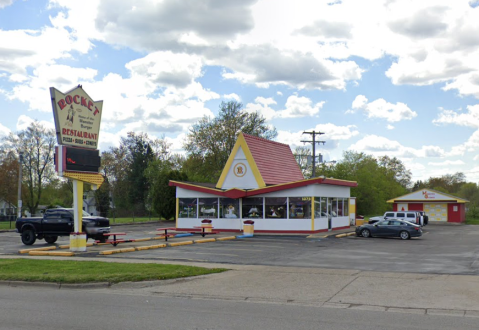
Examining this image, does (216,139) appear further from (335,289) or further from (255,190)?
(335,289)

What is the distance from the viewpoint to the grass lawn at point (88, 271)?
1330 centimetres

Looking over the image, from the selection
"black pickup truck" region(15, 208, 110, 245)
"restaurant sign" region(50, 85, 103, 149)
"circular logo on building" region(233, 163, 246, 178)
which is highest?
"restaurant sign" region(50, 85, 103, 149)

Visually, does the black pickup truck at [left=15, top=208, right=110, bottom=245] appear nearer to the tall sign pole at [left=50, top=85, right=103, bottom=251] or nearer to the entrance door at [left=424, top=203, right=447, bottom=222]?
the tall sign pole at [left=50, top=85, right=103, bottom=251]

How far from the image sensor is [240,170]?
123ft

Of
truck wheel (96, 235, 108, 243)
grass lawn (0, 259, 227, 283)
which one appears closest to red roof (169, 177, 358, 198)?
truck wheel (96, 235, 108, 243)

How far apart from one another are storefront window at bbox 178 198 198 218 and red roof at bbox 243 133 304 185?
5.60 metres

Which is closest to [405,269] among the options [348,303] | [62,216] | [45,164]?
[348,303]

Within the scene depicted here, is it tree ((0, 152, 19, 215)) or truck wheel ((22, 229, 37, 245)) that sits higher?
tree ((0, 152, 19, 215))

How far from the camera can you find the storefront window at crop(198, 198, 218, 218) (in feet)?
121

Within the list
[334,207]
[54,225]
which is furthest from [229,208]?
[54,225]

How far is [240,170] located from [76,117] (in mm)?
16819

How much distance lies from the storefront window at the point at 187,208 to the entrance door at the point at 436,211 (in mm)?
32501

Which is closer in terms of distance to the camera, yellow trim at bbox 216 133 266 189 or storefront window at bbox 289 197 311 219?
→ storefront window at bbox 289 197 311 219

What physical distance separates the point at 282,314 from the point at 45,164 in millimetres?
63587
